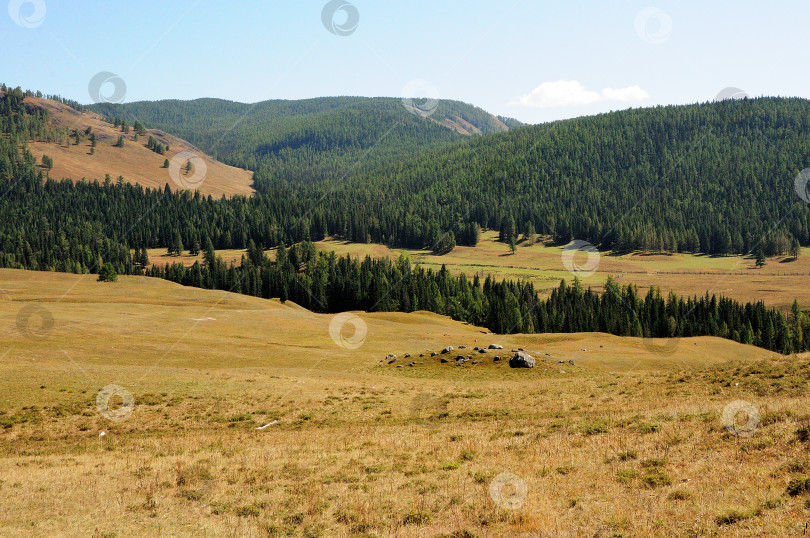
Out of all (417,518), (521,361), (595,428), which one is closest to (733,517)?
(417,518)

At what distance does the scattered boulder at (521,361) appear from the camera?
175 feet

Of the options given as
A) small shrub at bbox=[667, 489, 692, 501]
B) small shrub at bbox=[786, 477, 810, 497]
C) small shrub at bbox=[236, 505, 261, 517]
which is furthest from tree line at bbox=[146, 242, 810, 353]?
small shrub at bbox=[236, 505, 261, 517]

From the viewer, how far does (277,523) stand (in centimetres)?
1692

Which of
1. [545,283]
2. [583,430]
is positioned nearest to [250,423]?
[583,430]

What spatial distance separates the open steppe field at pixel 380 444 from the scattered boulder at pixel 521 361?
1392 millimetres

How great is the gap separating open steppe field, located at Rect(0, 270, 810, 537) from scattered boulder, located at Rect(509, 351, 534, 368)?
4.57ft

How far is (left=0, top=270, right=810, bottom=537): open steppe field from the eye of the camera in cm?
1627

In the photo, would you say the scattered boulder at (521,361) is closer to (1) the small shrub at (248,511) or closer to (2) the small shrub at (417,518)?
(2) the small shrub at (417,518)

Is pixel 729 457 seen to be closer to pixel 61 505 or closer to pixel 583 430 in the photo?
pixel 583 430

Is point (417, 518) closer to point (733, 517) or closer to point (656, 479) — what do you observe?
point (656, 479)

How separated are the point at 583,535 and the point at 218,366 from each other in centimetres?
4572

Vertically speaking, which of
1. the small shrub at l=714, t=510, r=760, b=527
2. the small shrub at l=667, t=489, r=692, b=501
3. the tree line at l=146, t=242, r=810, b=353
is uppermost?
the small shrub at l=714, t=510, r=760, b=527

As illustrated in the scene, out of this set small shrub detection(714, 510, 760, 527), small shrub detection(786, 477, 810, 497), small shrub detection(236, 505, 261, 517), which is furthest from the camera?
small shrub detection(236, 505, 261, 517)

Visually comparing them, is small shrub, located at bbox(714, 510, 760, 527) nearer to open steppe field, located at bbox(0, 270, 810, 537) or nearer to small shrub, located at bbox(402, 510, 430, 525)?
open steppe field, located at bbox(0, 270, 810, 537)
